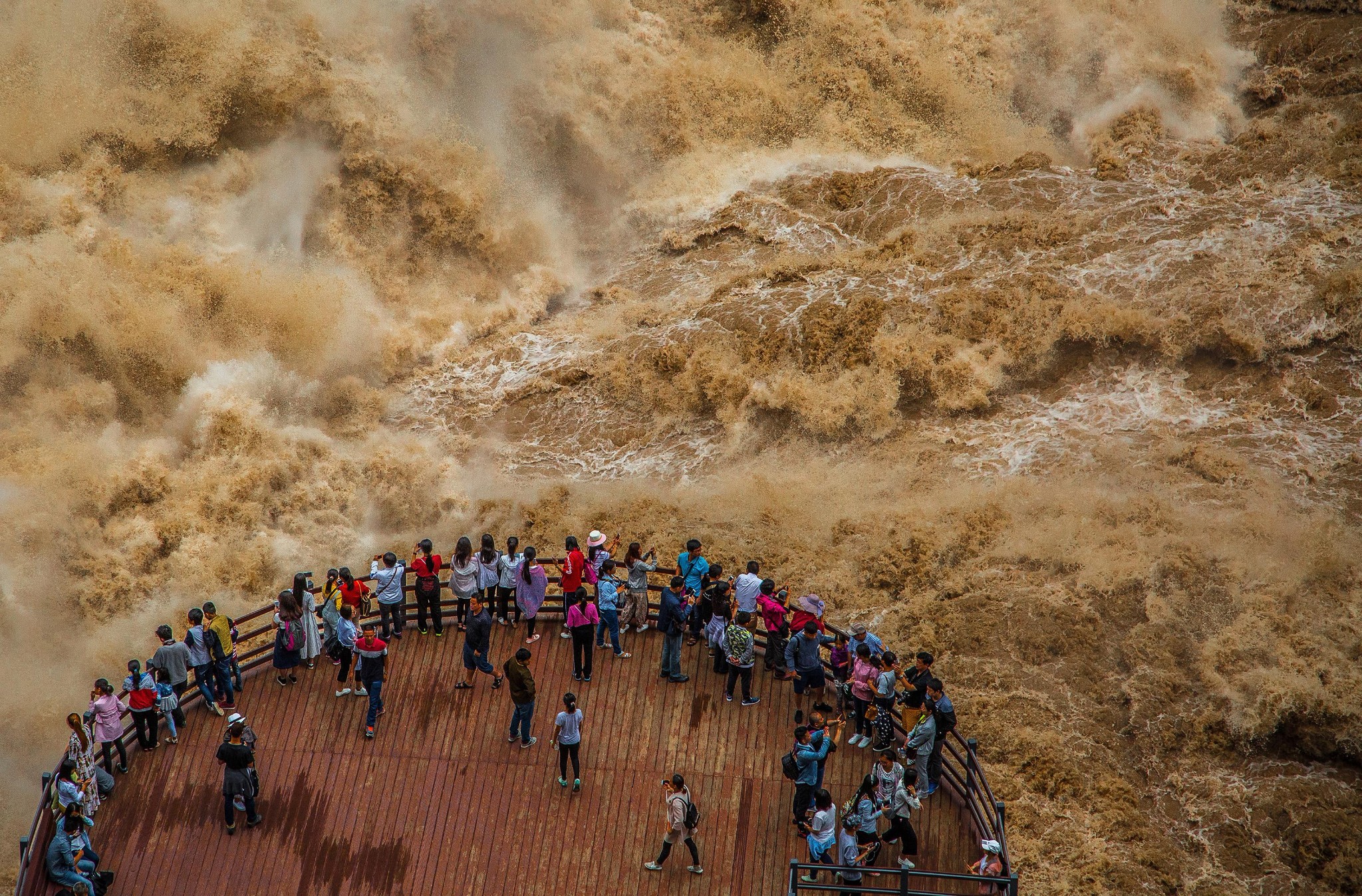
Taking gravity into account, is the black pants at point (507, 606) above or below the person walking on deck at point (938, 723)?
above

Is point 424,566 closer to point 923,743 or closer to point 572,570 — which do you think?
point 572,570

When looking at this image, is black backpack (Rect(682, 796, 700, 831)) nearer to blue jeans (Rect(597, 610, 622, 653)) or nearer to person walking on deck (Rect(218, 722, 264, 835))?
blue jeans (Rect(597, 610, 622, 653))

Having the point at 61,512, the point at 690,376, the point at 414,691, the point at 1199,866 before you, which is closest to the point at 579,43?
the point at 690,376

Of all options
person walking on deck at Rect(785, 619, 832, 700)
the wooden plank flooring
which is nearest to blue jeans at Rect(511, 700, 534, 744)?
the wooden plank flooring

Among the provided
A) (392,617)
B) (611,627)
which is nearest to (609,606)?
(611,627)

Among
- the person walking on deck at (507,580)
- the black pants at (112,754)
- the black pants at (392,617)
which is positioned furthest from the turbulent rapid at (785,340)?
the black pants at (392,617)

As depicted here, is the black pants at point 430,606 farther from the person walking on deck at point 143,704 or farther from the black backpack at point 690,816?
the black backpack at point 690,816
